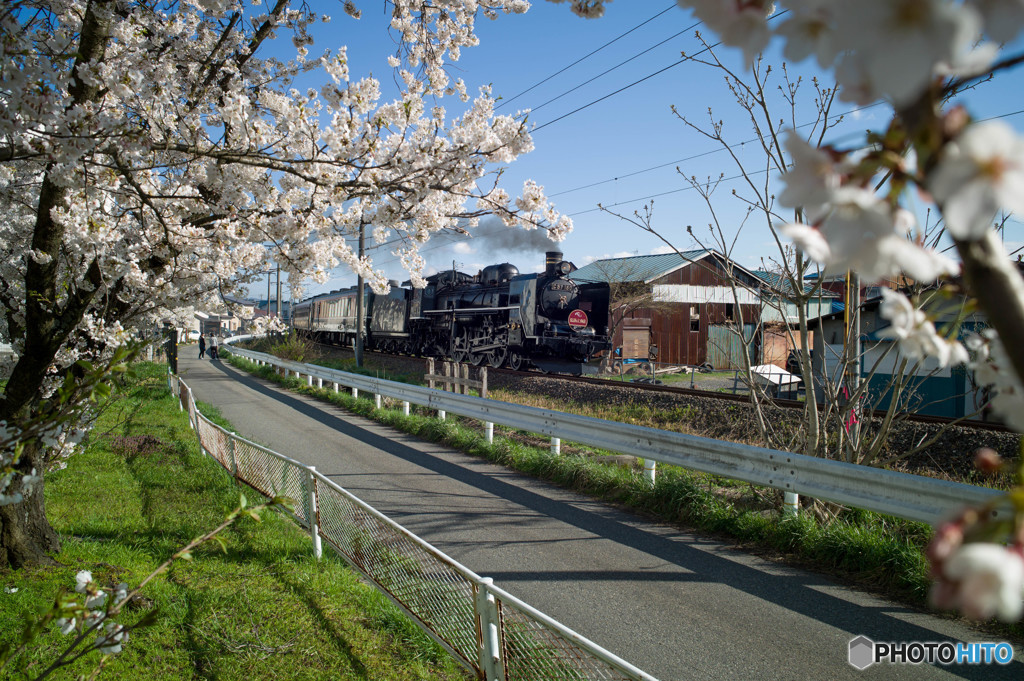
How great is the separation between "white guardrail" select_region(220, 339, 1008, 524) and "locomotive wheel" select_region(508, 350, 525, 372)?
8811mm

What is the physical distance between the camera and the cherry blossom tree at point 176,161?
3.91 m

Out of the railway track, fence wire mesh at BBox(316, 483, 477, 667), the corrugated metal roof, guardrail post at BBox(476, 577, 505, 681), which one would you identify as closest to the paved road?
fence wire mesh at BBox(316, 483, 477, 667)

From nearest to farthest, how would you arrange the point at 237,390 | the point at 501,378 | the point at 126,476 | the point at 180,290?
the point at 180,290
the point at 126,476
the point at 501,378
the point at 237,390

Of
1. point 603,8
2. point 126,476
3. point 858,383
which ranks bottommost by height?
point 126,476

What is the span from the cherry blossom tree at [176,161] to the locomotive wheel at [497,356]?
1299 cm

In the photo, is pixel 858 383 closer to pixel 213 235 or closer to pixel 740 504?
pixel 740 504

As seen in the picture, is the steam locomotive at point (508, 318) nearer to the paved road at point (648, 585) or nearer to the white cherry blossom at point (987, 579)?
the paved road at point (648, 585)

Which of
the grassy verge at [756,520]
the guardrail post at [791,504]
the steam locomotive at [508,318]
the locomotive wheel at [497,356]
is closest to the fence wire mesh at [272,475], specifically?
the grassy verge at [756,520]

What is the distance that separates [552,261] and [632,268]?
13611 mm

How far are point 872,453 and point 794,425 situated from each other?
3419 mm

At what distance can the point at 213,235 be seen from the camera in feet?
19.6

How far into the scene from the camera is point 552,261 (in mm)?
18672

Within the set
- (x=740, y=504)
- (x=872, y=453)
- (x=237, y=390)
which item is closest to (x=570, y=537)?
(x=740, y=504)

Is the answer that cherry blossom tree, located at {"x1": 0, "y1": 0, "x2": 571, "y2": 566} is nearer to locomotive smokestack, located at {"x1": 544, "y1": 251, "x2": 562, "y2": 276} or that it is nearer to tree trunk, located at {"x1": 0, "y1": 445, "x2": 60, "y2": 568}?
tree trunk, located at {"x1": 0, "y1": 445, "x2": 60, "y2": 568}
